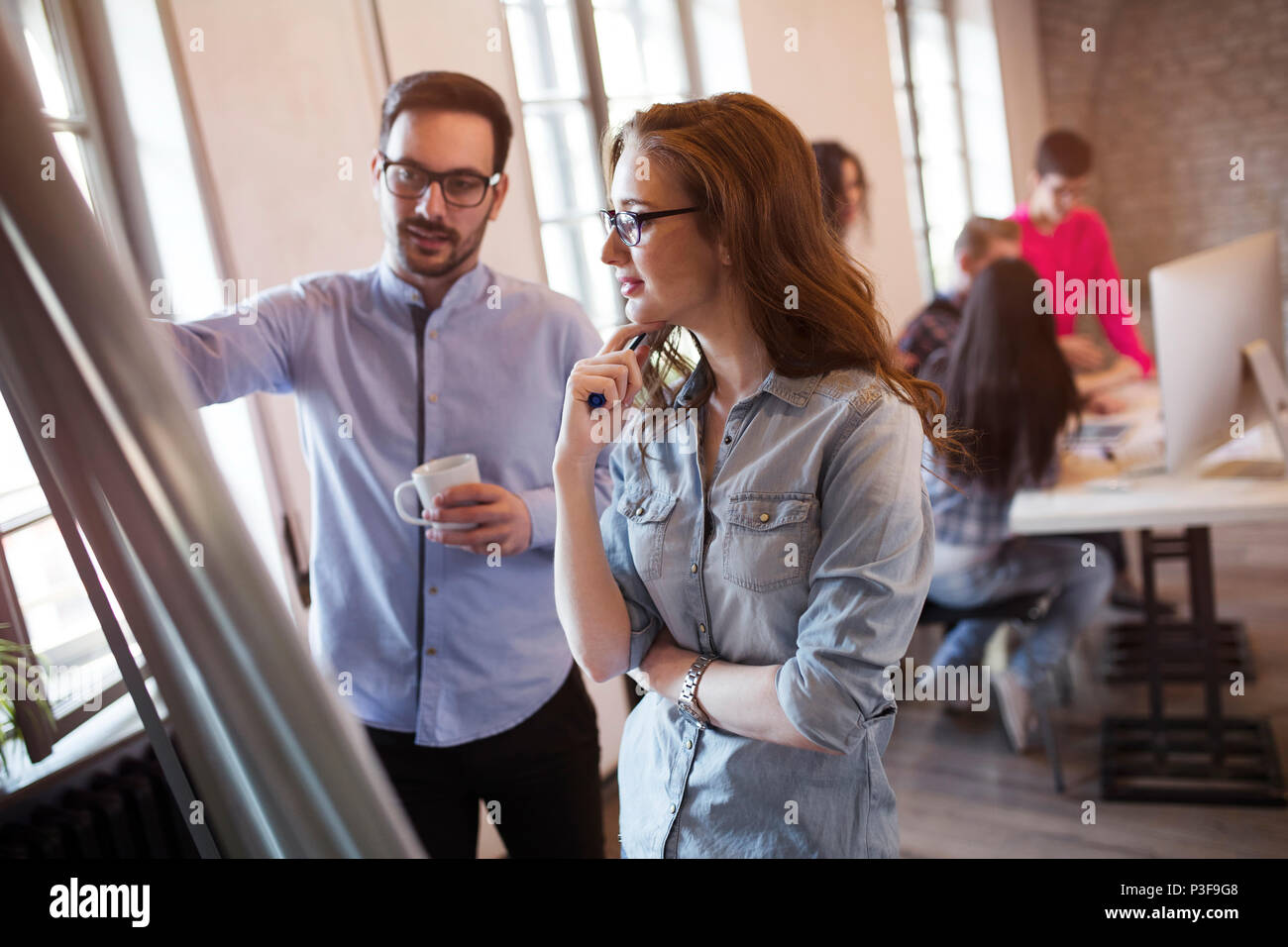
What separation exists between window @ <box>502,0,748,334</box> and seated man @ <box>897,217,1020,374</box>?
1.21m

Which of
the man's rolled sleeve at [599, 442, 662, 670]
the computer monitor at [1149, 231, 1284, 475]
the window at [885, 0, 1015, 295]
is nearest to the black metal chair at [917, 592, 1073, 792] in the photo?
the computer monitor at [1149, 231, 1284, 475]

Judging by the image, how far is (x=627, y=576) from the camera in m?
0.95

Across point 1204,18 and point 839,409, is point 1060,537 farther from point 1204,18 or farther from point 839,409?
point 839,409

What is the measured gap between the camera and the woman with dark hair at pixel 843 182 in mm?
1040

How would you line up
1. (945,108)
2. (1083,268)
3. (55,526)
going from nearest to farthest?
(55,526) < (945,108) < (1083,268)

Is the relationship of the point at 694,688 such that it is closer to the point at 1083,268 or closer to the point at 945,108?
the point at 945,108

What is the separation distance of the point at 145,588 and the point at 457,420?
582 mm

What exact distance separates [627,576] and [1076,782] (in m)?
1.77

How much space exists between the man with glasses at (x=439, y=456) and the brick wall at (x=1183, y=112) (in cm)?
152

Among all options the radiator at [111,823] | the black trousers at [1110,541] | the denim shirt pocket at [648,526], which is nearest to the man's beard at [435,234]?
the denim shirt pocket at [648,526]

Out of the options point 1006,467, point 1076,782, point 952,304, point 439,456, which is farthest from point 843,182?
point 1076,782

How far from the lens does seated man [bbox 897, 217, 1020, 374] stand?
2.41 m

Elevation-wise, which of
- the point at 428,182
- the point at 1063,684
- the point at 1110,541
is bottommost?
the point at 1063,684
